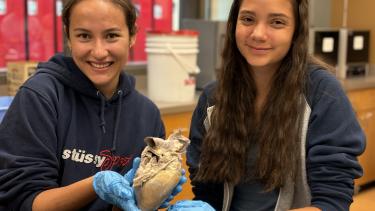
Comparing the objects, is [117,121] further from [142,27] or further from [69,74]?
[142,27]

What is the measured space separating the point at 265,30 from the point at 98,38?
466mm

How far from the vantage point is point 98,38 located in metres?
1.42

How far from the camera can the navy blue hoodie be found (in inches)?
51.9

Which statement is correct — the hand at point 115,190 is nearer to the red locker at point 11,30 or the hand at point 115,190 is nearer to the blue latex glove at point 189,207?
the blue latex glove at point 189,207

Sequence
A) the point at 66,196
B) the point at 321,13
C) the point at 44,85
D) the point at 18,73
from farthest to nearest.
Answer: the point at 321,13, the point at 18,73, the point at 44,85, the point at 66,196

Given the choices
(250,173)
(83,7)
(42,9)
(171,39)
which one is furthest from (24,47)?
(250,173)

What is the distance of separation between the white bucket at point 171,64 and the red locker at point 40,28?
0.63 m

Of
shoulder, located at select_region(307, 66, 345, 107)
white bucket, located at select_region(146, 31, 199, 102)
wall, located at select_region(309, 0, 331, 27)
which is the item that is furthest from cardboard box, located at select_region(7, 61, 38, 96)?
wall, located at select_region(309, 0, 331, 27)

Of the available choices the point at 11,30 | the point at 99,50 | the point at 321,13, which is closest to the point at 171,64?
the point at 11,30

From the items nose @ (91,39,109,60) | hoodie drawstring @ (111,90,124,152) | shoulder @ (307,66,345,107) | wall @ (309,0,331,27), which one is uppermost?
wall @ (309,0,331,27)

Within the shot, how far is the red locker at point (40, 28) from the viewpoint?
2959mm

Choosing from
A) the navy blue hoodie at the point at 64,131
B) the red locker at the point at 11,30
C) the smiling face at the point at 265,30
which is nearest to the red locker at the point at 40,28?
the red locker at the point at 11,30

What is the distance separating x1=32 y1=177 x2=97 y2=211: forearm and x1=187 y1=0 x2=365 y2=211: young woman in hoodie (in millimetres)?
426

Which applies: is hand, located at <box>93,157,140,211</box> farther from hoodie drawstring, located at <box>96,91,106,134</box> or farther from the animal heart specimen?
hoodie drawstring, located at <box>96,91,106,134</box>
